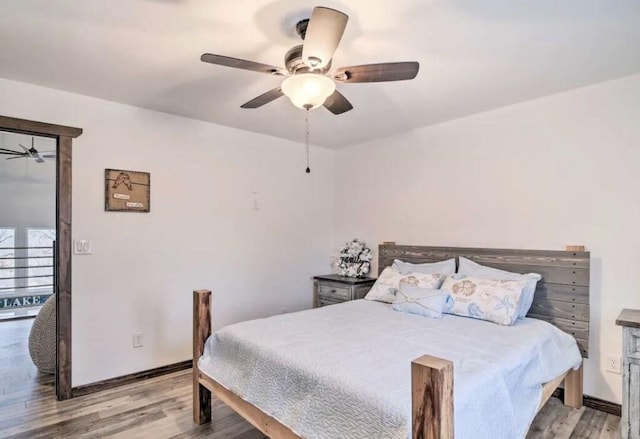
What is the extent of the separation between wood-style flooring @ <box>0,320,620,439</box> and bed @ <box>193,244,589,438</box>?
6.2 inches

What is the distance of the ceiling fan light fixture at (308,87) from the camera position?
1856 millimetres

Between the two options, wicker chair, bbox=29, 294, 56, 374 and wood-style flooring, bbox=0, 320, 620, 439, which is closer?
wood-style flooring, bbox=0, 320, 620, 439

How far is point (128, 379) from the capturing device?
3.10 metres

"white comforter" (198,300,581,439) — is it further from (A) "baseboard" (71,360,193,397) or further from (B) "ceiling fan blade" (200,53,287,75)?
(B) "ceiling fan blade" (200,53,287,75)

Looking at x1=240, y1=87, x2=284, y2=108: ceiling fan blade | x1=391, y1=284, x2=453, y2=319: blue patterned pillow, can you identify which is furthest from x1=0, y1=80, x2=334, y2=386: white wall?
x1=391, y1=284, x2=453, y2=319: blue patterned pillow

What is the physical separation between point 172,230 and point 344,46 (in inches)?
88.2

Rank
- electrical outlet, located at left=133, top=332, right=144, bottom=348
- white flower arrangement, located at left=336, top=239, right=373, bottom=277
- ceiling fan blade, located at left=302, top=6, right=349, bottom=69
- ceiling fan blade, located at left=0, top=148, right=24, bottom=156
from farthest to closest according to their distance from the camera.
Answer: ceiling fan blade, located at left=0, top=148, right=24, bottom=156
white flower arrangement, located at left=336, top=239, right=373, bottom=277
electrical outlet, located at left=133, top=332, right=144, bottom=348
ceiling fan blade, located at left=302, top=6, right=349, bottom=69

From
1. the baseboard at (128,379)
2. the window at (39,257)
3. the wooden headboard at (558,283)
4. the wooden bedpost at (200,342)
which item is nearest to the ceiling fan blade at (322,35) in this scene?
the wooden bedpost at (200,342)

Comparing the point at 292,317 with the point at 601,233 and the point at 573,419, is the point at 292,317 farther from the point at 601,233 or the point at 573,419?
the point at 601,233

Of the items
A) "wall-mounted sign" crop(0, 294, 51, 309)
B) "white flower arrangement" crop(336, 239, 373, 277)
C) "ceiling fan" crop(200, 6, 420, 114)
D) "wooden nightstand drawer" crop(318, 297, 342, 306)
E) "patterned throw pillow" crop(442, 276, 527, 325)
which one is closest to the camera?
"ceiling fan" crop(200, 6, 420, 114)

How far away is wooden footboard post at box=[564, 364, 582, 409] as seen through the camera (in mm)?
2656

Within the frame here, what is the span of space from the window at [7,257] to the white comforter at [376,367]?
562 centimetres

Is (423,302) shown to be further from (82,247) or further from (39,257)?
(39,257)

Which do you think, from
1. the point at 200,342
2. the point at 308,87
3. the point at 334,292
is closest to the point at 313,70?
the point at 308,87
